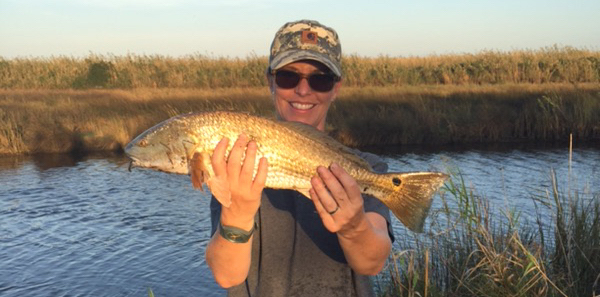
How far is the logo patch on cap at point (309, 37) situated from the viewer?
2.94 meters

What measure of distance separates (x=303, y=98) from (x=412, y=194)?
748 millimetres

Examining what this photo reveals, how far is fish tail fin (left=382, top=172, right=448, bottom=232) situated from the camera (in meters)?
2.75

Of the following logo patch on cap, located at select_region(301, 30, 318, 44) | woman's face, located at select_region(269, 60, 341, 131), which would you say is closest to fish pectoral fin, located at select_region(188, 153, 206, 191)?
woman's face, located at select_region(269, 60, 341, 131)

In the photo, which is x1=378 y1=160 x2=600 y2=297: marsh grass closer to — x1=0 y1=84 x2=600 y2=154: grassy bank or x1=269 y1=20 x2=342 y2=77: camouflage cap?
x1=269 y1=20 x2=342 y2=77: camouflage cap

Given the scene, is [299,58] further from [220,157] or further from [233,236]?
[233,236]

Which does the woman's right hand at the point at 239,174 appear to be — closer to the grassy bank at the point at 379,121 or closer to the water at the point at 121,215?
the water at the point at 121,215

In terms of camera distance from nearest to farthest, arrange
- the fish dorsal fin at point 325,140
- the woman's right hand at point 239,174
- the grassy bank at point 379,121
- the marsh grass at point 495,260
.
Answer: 1. the woman's right hand at point 239,174
2. the fish dorsal fin at point 325,140
3. the marsh grass at point 495,260
4. the grassy bank at point 379,121

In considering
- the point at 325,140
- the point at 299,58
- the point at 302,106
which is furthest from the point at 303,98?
the point at 325,140

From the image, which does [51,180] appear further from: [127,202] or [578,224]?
[578,224]

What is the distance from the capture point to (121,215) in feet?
34.4

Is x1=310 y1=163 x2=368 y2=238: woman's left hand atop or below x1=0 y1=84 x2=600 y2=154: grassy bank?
atop

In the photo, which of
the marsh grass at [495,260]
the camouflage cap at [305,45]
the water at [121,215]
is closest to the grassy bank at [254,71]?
the water at [121,215]

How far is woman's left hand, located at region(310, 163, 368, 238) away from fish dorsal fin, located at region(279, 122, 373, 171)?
5.6 inches

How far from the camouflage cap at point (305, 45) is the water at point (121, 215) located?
307 centimetres
